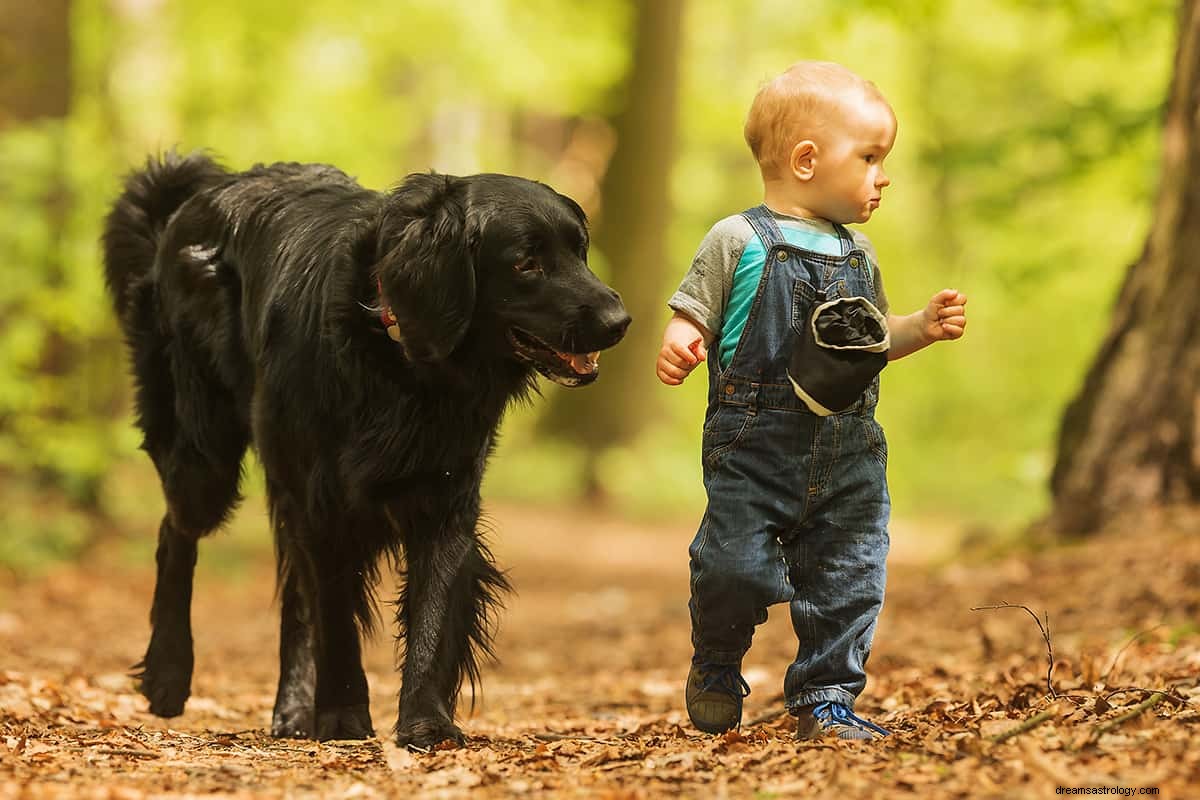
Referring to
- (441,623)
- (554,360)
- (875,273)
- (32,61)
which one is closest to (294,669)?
(441,623)

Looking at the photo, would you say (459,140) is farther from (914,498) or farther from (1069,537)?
(1069,537)

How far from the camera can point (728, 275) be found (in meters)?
3.72

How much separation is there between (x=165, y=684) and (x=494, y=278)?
219 centimetres

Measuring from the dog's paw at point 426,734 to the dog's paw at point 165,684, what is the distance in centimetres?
142

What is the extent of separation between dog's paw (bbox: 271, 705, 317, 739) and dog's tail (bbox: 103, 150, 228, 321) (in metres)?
1.83

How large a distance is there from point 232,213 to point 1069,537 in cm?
515

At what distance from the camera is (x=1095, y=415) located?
774 cm

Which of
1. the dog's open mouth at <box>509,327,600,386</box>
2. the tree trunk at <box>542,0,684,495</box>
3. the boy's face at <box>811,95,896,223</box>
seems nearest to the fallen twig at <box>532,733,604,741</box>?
the dog's open mouth at <box>509,327,600,386</box>

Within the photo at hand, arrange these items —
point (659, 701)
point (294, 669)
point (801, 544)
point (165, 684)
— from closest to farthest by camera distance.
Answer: point (801, 544), point (294, 669), point (165, 684), point (659, 701)

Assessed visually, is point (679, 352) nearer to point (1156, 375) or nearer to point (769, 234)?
point (769, 234)

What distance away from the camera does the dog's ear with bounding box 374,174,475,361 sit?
12.7 feet

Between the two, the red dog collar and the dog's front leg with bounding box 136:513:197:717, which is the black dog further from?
the dog's front leg with bounding box 136:513:197:717

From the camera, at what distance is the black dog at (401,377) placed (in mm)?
3914

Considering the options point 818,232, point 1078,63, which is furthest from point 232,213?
point 1078,63
